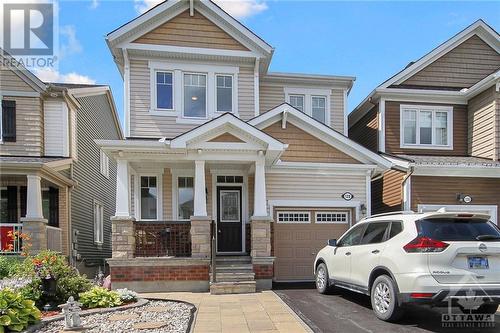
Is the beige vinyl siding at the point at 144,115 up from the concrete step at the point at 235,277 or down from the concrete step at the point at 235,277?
up

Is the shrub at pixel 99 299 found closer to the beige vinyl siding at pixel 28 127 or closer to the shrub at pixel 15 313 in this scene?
the shrub at pixel 15 313

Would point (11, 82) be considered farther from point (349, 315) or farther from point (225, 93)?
point (349, 315)

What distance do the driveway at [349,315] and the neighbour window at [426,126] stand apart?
7.40 m

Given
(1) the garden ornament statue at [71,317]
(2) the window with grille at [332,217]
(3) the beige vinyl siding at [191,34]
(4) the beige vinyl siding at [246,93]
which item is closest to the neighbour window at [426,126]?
(2) the window with grille at [332,217]

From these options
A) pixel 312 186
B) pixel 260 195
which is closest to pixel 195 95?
pixel 260 195

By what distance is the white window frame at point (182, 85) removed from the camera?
12.5m

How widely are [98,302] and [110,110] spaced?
49.5ft

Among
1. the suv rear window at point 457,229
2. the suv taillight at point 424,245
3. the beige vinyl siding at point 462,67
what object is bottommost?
the suv taillight at point 424,245

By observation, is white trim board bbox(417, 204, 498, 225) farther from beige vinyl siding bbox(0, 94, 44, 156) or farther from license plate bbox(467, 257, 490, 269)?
beige vinyl siding bbox(0, 94, 44, 156)

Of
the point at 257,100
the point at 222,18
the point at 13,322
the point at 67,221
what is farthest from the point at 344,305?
the point at 67,221

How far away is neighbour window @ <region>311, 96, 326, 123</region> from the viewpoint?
14320 millimetres

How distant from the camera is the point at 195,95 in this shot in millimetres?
12820

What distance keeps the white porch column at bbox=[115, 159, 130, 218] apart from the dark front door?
3.05 meters

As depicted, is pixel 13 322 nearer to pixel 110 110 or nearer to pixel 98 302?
pixel 98 302
